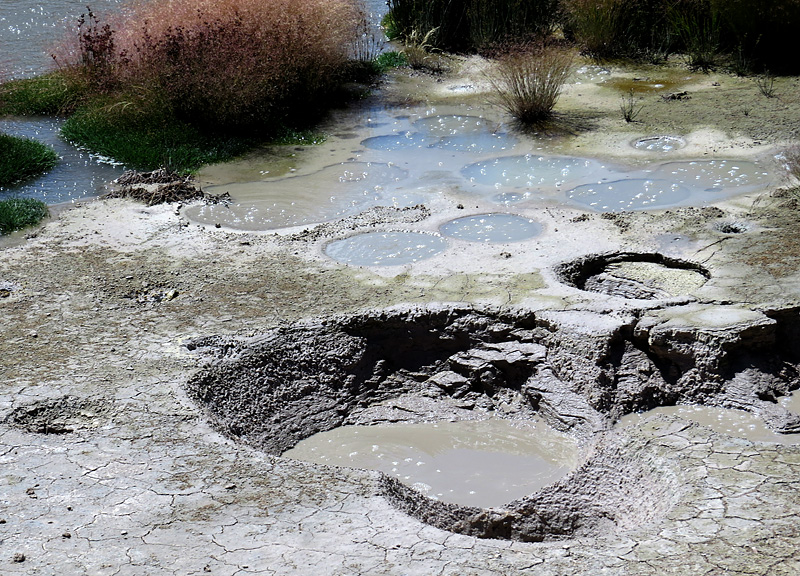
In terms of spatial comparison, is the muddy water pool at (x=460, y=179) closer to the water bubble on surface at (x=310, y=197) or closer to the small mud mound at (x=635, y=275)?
the water bubble on surface at (x=310, y=197)

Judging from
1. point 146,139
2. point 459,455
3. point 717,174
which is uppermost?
point 146,139

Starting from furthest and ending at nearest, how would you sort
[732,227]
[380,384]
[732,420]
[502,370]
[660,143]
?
[660,143], [732,227], [380,384], [502,370], [732,420]

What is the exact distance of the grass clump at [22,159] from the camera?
8477 millimetres

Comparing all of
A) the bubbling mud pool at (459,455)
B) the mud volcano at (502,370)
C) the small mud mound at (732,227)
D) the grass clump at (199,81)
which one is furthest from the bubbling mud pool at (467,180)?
the bubbling mud pool at (459,455)

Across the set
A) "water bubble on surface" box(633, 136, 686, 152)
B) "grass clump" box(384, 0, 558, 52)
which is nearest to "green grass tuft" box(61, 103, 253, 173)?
"water bubble on surface" box(633, 136, 686, 152)

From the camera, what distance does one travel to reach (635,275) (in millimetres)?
5613

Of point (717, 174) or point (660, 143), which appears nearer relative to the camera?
point (717, 174)

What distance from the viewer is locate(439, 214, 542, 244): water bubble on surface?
21.0 feet

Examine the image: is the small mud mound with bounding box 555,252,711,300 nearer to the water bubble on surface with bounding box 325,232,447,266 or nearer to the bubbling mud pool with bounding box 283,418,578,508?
the water bubble on surface with bounding box 325,232,447,266

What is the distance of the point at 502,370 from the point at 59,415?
7.41 feet

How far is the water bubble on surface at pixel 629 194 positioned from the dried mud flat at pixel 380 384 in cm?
38

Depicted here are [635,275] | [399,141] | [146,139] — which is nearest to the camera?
[635,275]

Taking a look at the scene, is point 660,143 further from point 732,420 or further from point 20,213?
point 20,213

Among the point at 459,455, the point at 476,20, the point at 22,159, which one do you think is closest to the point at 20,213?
the point at 22,159
